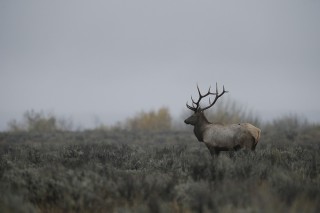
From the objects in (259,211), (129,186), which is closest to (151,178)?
(129,186)

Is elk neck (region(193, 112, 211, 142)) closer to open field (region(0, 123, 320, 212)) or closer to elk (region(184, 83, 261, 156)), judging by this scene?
A: elk (region(184, 83, 261, 156))

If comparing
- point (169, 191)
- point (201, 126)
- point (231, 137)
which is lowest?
point (169, 191)

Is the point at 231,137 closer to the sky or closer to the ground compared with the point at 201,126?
closer to the ground

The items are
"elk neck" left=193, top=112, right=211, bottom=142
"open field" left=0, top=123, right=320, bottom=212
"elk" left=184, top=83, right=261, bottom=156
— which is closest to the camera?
"open field" left=0, top=123, right=320, bottom=212

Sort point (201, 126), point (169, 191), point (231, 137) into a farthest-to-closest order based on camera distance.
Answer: point (201, 126)
point (231, 137)
point (169, 191)

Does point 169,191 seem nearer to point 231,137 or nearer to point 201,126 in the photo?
point 231,137

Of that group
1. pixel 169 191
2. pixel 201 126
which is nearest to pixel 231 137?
pixel 201 126

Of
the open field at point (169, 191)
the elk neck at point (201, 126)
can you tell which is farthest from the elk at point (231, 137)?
the open field at point (169, 191)

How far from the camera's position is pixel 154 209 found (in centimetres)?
544

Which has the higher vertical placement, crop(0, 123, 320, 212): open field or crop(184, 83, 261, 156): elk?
Result: crop(184, 83, 261, 156): elk

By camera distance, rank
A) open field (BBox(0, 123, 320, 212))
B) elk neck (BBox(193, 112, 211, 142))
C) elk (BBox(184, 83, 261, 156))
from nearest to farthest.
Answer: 1. open field (BBox(0, 123, 320, 212))
2. elk (BBox(184, 83, 261, 156))
3. elk neck (BBox(193, 112, 211, 142))

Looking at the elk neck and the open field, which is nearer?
the open field

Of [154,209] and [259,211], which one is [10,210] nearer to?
[154,209]

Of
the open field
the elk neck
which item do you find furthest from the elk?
the open field
